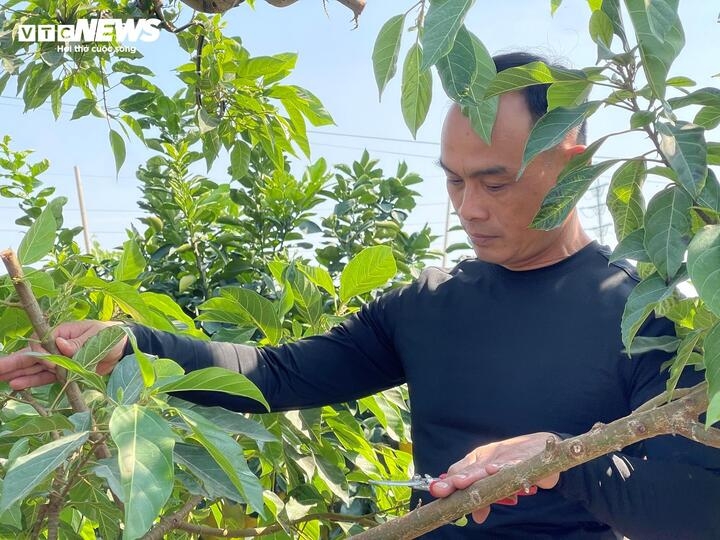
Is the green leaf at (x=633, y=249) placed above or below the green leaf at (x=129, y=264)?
above

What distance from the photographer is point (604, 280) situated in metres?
1.35

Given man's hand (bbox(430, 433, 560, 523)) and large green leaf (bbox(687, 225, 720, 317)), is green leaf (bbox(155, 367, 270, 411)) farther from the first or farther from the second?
large green leaf (bbox(687, 225, 720, 317))

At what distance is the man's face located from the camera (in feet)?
4.19

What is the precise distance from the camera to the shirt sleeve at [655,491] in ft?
3.16

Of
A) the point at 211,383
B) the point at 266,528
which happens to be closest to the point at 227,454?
the point at 211,383

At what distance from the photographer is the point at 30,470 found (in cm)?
69

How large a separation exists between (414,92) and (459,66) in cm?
16

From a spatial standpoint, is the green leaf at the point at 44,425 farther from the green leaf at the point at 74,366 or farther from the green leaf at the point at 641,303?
the green leaf at the point at 641,303

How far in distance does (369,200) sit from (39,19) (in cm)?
105

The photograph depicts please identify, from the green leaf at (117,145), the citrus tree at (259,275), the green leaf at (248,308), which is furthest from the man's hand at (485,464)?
the green leaf at (117,145)

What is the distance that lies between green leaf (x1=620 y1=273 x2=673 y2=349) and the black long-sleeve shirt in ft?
1.26

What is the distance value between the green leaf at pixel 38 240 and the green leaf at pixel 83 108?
724 mm

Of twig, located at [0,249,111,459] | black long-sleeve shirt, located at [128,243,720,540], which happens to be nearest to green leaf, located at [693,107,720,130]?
black long-sleeve shirt, located at [128,243,720,540]

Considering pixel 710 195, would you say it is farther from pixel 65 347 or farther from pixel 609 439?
pixel 65 347
